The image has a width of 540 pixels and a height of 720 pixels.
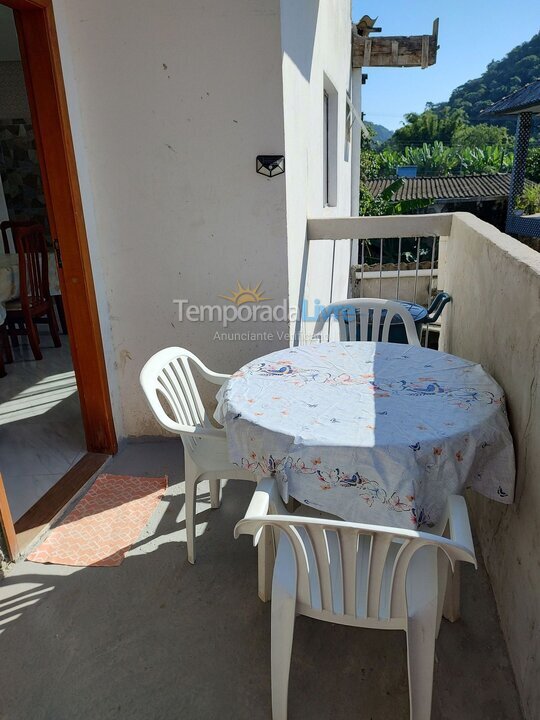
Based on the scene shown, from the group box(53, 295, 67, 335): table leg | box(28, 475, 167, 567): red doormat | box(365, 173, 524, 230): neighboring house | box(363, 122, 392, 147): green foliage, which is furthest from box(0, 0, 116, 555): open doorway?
box(365, 173, 524, 230): neighboring house

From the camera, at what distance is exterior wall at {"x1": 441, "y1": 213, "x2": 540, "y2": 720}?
1.36m

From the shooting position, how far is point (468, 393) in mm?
1638

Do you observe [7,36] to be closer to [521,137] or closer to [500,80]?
[521,137]

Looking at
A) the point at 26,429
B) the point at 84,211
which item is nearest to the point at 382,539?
the point at 84,211

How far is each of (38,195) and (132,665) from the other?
608 cm

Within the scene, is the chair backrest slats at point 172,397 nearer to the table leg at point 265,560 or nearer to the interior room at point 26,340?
the table leg at point 265,560

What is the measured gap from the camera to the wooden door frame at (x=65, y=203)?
2287mm

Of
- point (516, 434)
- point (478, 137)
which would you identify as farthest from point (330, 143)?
point (478, 137)

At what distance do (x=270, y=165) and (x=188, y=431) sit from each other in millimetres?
1462

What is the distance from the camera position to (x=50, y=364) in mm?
4309

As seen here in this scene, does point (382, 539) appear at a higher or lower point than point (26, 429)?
higher

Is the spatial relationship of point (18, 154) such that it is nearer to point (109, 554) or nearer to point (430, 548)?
point (109, 554)

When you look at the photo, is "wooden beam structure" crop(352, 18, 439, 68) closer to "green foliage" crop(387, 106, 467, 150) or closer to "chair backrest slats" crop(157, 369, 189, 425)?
"chair backrest slats" crop(157, 369, 189, 425)

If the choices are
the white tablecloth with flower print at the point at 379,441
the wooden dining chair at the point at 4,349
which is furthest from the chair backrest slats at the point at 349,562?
the wooden dining chair at the point at 4,349
